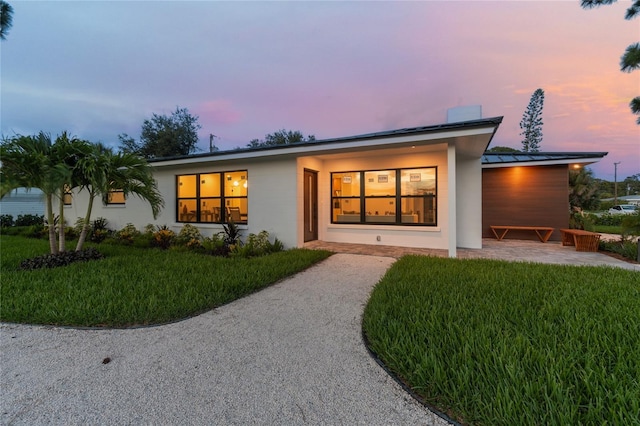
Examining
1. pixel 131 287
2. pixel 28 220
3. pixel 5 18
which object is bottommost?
pixel 131 287

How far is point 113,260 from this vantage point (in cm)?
561

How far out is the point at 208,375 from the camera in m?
2.07

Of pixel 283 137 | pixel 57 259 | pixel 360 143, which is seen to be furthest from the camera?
pixel 283 137

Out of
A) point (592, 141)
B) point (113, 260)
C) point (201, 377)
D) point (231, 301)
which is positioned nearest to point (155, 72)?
point (113, 260)

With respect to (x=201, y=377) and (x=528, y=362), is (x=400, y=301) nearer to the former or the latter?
(x=528, y=362)

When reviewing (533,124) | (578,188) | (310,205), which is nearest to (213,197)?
(310,205)

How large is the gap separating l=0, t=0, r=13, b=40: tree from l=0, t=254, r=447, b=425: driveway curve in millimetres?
8390

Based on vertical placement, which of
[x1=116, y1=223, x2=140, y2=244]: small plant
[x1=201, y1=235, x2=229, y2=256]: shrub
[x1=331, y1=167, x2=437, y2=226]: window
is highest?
[x1=331, y1=167, x2=437, y2=226]: window

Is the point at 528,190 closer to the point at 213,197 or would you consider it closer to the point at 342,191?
the point at 342,191

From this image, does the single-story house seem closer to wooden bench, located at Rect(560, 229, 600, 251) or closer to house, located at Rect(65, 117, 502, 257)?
house, located at Rect(65, 117, 502, 257)

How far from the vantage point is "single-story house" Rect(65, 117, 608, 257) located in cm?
720

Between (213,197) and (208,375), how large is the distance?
25.4 feet

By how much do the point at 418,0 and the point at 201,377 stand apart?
10761 millimetres

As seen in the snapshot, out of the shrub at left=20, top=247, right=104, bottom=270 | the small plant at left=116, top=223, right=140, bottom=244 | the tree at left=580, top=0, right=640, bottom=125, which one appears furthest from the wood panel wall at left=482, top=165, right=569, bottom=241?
the small plant at left=116, top=223, right=140, bottom=244
